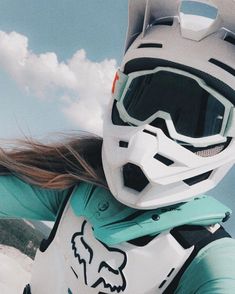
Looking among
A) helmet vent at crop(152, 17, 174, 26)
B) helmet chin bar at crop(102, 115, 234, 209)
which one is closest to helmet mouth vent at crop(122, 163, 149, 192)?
helmet chin bar at crop(102, 115, 234, 209)

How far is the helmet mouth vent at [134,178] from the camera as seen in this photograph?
2143mm

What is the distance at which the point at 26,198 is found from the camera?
246 cm

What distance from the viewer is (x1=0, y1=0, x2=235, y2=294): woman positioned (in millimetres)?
2094

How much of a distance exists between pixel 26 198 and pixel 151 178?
2.47 feet

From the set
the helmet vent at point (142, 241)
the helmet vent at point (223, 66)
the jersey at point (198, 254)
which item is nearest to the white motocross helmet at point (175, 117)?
the helmet vent at point (223, 66)

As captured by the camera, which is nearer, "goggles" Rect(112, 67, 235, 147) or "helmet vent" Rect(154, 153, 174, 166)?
"helmet vent" Rect(154, 153, 174, 166)

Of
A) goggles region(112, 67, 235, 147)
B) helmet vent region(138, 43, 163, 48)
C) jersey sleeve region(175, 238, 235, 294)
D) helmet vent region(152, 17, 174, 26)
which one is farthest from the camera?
helmet vent region(152, 17, 174, 26)

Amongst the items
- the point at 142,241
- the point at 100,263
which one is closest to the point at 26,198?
the point at 100,263

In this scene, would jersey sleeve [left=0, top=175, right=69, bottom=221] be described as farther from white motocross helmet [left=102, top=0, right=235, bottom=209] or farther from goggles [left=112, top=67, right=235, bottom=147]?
goggles [left=112, top=67, right=235, bottom=147]

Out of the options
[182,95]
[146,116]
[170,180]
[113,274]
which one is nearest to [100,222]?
[113,274]

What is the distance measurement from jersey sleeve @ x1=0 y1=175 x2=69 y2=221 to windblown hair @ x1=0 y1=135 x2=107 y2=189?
0.04 m

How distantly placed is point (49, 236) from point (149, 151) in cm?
76

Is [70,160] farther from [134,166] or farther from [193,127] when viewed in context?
[193,127]

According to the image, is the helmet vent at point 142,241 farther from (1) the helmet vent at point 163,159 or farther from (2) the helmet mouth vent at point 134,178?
(1) the helmet vent at point 163,159
